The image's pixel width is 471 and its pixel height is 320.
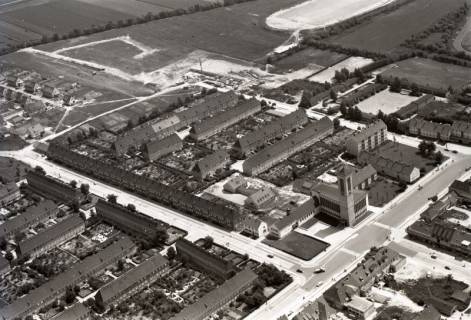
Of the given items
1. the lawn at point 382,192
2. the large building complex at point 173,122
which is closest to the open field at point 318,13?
the large building complex at point 173,122

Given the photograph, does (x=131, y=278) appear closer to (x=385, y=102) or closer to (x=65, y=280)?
(x=65, y=280)

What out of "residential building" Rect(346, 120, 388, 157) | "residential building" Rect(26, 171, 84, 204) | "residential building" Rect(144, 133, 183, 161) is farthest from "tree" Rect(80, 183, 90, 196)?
"residential building" Rect(346, 120, 388, 157)

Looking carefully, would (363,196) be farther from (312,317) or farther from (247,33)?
(247,33)

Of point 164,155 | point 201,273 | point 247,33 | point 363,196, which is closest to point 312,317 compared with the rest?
point 201,273

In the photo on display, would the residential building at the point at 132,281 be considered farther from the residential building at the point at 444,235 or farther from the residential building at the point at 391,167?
the residential building at the point at 391,167

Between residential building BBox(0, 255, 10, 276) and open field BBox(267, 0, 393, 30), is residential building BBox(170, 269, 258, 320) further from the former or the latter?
open field BBox(267, 0, 393, 30)

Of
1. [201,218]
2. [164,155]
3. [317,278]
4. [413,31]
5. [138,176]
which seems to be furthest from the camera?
[413,31]
